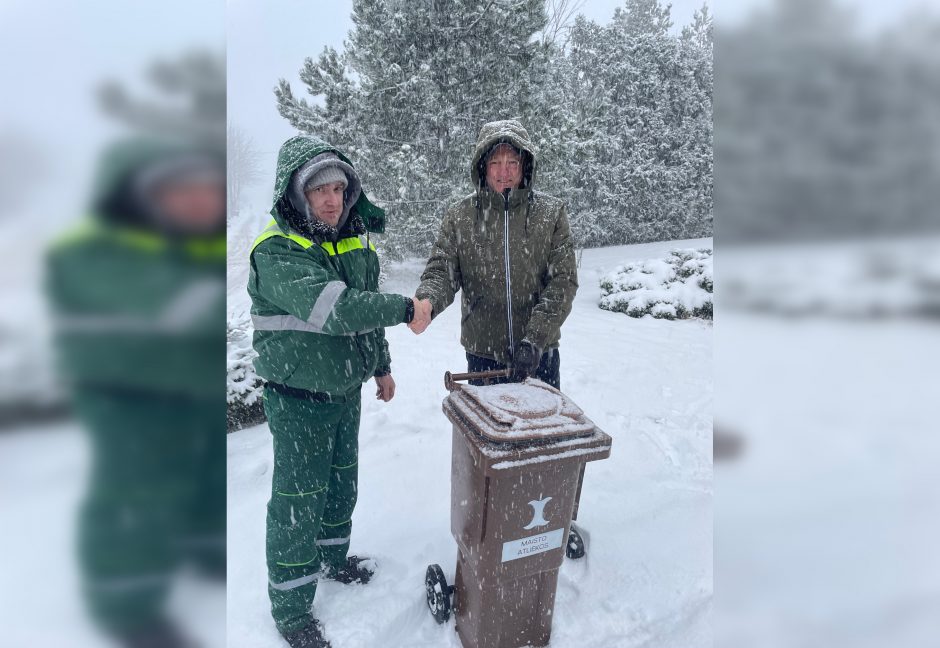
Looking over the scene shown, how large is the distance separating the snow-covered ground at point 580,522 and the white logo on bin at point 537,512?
753 millimetres

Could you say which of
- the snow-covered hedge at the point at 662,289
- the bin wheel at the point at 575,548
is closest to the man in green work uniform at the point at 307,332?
the bin wheel at the point at 575,548

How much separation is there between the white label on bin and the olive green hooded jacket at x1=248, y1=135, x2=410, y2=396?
97cm

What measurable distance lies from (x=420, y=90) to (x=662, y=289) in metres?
6.10

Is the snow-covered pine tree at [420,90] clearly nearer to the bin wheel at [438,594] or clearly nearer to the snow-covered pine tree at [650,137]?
the snow-covered pine tree at [650,137]

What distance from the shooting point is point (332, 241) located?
90.4 inches

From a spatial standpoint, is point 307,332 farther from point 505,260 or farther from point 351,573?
point 351,573

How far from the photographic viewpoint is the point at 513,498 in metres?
2.12

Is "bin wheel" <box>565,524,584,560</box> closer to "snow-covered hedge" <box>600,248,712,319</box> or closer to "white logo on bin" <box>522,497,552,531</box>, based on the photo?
"white logo on bin" <box>522,497,552,531</box>

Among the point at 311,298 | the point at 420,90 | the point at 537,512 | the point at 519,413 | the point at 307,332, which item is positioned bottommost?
the point at 537,512

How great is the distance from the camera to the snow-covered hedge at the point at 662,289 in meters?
10.2

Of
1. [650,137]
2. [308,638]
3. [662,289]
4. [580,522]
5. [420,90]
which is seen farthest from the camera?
[650,137]

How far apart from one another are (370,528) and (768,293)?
10.5ft

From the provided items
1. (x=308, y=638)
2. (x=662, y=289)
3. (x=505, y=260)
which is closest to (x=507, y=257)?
(x=505, y=260)

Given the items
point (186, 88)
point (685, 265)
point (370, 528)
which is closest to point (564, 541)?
point (370, 528)
